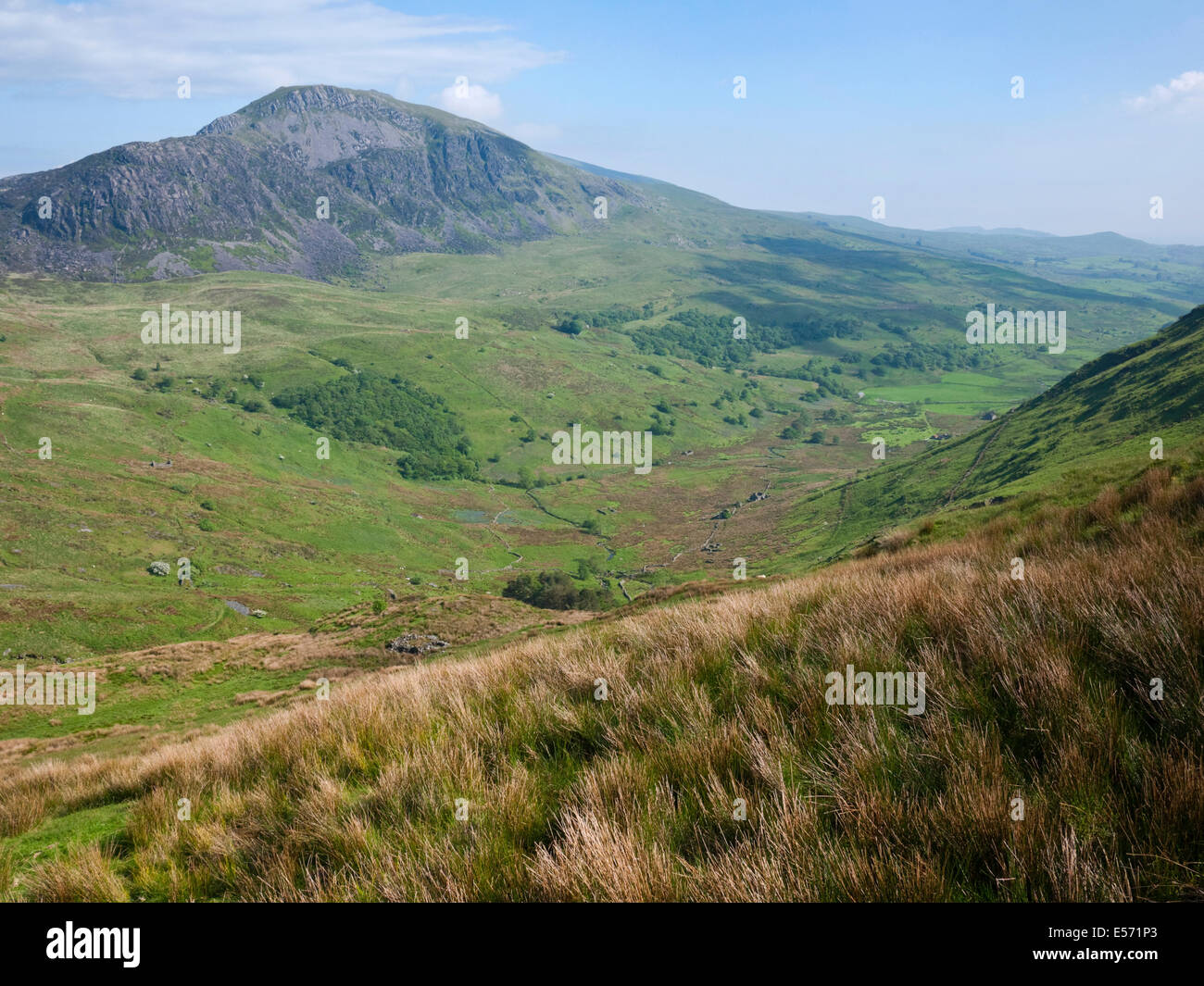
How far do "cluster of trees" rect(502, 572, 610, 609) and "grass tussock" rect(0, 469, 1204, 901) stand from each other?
85.9 metres

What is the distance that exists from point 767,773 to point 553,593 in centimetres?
9510

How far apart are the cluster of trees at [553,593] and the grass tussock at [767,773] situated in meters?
85.9

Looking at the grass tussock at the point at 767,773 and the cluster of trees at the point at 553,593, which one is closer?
the grass tussock at the point at 767,773

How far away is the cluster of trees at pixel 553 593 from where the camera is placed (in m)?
96.1

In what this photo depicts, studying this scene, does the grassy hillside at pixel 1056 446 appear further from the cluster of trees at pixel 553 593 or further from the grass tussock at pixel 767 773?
the cluster of trees at pixel 553 593

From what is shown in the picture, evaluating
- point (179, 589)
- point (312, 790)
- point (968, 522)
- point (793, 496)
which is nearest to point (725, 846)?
point (312, 790)

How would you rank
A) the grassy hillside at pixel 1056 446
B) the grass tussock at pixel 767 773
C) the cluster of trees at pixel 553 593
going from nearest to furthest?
the grass tussock at pixel 767 773, the grassy hillside at pixel 1056 446, the cluster of trees at pixel 553 593

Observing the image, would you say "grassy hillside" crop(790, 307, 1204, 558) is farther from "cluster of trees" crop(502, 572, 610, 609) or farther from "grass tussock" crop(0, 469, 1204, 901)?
"cluster of trees" crop(502, 572, 610, 609)

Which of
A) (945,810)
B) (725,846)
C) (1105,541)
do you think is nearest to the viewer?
(945,810)

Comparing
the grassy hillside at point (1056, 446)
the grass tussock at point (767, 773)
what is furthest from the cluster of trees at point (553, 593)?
the grass tussock at point (767, 773)

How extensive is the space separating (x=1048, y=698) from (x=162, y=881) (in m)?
5.86

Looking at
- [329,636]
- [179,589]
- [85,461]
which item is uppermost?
[85,461]
